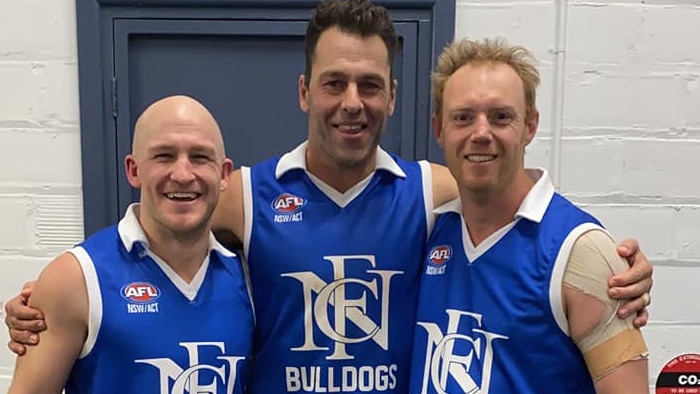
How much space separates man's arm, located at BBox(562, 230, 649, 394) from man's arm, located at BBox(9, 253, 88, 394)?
2.37 feet

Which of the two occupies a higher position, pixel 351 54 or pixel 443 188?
pixel 351 54

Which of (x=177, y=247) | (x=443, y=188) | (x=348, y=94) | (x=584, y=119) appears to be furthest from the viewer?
(x=584, y=119)

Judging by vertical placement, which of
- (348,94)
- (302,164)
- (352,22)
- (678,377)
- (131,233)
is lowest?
(678,377)

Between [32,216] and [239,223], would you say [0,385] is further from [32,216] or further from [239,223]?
[239,223]

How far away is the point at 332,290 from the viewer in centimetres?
133

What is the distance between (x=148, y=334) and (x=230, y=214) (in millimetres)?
310

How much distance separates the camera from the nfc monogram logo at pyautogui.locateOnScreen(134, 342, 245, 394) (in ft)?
3.69

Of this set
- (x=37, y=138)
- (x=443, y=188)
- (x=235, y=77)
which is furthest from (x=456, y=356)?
(x=37, y=138)

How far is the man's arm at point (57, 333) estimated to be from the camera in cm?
109

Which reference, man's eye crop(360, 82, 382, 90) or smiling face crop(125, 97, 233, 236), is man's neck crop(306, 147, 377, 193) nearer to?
man's eye crop(360, 82, 382, 90)

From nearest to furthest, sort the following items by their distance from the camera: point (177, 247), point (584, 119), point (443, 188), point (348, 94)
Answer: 1. point (177, 247)
2. point (348, 94)
3. point (443, 188)
4. point (584, 119)

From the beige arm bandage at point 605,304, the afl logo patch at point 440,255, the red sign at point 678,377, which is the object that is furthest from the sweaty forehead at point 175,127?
the red sign at point 678,377

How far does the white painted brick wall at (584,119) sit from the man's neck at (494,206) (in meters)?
0.61

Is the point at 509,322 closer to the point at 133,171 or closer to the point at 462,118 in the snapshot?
the point at 462,118
